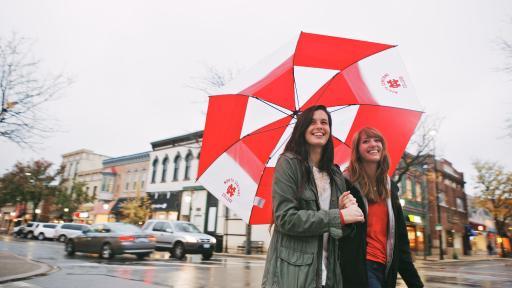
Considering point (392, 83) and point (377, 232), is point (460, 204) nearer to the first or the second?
point (392, 83)

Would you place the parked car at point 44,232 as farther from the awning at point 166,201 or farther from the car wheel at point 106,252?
the car wheel at point 106,252

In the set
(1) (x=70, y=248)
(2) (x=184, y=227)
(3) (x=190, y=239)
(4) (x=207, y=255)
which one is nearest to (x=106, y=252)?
(1) (x=70, y=248)

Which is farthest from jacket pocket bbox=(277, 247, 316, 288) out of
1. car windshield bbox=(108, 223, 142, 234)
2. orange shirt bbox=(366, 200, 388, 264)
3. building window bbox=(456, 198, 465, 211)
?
building window bbox=(456, 198, 465, 211)

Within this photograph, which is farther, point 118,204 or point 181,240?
point 118,204

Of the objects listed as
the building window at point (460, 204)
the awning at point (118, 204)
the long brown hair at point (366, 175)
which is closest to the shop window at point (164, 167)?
the awning at point (118, 204)

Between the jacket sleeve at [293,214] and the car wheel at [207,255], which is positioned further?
the car wheel at [207,255]

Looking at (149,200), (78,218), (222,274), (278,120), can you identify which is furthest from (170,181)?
(278,120)

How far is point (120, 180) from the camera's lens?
137ft

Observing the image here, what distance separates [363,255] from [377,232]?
14.1 inches

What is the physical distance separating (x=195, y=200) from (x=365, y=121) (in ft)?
98.4

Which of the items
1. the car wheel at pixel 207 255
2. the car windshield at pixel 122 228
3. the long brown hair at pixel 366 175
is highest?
the long brown hair at pixel 366 175

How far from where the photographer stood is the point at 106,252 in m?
15.2

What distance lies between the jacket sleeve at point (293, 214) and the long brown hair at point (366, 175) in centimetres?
74

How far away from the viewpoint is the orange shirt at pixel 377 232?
2.83m
